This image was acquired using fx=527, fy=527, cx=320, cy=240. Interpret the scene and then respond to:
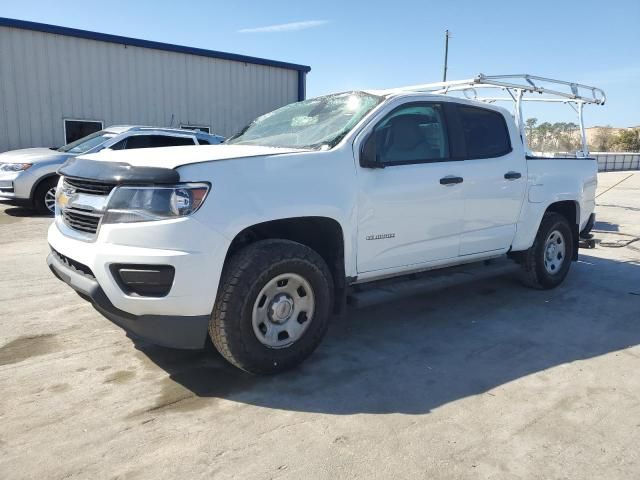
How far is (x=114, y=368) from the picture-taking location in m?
3.48

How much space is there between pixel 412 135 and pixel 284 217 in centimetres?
149

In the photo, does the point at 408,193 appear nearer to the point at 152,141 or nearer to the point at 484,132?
the point at 484,132

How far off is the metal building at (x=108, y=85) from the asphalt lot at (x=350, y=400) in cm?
1124

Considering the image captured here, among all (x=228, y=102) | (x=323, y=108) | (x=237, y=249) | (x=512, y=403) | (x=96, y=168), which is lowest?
(x=512, y=403)

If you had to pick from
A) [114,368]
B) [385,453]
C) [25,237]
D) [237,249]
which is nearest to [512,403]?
[385,453]

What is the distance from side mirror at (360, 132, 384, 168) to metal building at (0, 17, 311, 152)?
40.6 ft

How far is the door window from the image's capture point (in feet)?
13.0

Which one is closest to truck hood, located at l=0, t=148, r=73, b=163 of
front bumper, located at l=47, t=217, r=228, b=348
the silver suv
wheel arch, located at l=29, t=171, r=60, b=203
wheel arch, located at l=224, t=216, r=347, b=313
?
the silver suv

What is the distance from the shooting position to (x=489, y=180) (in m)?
4.62

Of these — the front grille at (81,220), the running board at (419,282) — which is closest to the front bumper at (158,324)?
the front grille at (81,220)

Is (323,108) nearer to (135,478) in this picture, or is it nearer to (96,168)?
(96,168)

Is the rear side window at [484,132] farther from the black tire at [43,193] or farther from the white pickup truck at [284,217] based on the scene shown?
the black tire at [43,193]

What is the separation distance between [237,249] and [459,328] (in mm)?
2196

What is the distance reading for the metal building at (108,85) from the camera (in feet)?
45.9
